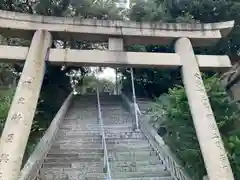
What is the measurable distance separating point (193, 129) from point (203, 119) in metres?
0.75

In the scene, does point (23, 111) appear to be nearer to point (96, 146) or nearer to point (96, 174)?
point (96, 174)

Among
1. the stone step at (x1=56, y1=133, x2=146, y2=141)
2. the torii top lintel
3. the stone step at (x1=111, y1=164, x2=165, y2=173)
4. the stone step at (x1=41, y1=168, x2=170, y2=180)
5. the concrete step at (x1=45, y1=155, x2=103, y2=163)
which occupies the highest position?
the torii top lintel

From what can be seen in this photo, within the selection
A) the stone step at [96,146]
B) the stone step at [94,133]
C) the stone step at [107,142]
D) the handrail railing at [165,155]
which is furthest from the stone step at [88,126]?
the stone step at [96,146]

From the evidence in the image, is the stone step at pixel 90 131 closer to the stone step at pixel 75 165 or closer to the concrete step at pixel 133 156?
the concrete step at pixel 133 156

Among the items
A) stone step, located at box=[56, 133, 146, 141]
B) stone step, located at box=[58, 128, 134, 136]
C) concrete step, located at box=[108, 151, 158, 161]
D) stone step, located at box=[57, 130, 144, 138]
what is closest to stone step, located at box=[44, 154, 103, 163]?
concrete step, located at box=[108, 151, 158, 161]

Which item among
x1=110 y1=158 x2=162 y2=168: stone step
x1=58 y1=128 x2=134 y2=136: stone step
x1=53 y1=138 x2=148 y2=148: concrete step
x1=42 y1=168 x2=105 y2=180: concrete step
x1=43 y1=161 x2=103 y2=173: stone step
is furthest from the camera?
x1=58 y1=128 x2=134 y2=136: stone step

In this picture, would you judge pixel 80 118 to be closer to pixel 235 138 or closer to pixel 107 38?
pixel 107 38

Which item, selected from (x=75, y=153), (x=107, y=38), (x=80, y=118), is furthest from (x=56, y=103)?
(x=107, y=38)

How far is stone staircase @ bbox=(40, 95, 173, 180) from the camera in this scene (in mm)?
5859

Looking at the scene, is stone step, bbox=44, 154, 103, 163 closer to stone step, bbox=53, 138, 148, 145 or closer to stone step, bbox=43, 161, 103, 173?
stone step, bbox=43, 161, 103, 173

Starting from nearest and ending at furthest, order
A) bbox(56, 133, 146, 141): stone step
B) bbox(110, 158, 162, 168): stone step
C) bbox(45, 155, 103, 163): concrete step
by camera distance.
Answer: bbox(110, 158, 162, 168): stone step → bbox(45, 155, 103, 163): concrete step → bbox(56, 133, 146, 141): stone step

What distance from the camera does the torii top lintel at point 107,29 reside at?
5.71 metres

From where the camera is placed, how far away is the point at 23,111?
485cm

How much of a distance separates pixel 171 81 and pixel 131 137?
5.52 metres
